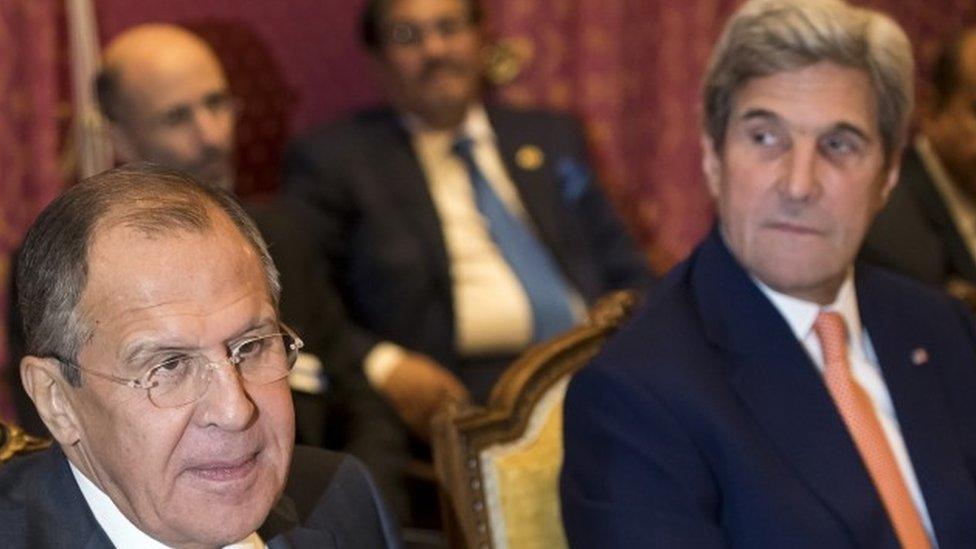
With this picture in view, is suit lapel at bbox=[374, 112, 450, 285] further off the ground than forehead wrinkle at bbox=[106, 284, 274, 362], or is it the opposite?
forehead wrinkle at bbox=[106, 284, 274, 362]

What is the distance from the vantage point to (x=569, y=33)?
5184mm

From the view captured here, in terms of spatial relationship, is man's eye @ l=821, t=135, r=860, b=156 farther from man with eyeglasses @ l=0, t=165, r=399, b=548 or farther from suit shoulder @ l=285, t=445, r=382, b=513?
man with eyeglasses @ l=0, t=165, r=399, b=548

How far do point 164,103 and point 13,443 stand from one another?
1.73 m

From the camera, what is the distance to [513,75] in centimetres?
512

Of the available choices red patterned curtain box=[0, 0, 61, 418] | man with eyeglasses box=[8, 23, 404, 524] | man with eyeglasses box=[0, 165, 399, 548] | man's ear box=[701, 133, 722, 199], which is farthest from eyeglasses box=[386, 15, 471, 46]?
man with eyeglasses box=[0, 165, 399, 548]

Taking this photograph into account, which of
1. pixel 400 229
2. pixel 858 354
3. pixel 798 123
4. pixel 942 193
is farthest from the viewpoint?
pixel 942 193

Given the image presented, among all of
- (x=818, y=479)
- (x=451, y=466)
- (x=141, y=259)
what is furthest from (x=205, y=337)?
(x=818, y=479)

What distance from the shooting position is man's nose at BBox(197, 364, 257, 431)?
6.52 feet

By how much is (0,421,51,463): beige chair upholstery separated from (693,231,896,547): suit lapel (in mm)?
1029

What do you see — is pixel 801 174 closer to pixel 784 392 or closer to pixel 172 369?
pixel 784 392

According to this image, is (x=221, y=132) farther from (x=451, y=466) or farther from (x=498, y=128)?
(x=451, y=466)

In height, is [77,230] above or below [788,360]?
above

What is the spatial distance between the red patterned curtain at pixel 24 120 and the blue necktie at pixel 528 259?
1120 millimetres

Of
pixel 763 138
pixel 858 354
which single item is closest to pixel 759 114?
pixel 763 138
